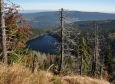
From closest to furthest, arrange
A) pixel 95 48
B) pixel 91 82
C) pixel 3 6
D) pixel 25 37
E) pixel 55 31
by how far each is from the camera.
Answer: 1. pixel 91 82
2. pixel 3 6
3. pixel 25 37
4. pixel 55 31
5. pixel 95 48

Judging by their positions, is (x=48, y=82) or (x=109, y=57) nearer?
(x=48, y=82)

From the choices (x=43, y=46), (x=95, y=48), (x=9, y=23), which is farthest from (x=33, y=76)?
(x=43, y=46)

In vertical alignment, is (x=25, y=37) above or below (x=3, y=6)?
below

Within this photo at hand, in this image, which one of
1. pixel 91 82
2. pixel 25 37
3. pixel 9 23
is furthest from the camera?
pixel 25 37

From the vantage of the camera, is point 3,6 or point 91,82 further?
point 3,6

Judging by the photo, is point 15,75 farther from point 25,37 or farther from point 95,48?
point 95,48

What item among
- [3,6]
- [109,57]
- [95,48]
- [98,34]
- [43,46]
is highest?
[3,6]

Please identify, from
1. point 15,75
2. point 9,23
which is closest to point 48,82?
point 15,75

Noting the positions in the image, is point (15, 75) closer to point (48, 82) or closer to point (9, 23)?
point (48, 82)

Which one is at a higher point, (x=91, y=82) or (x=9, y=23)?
(x=9, y=23)
